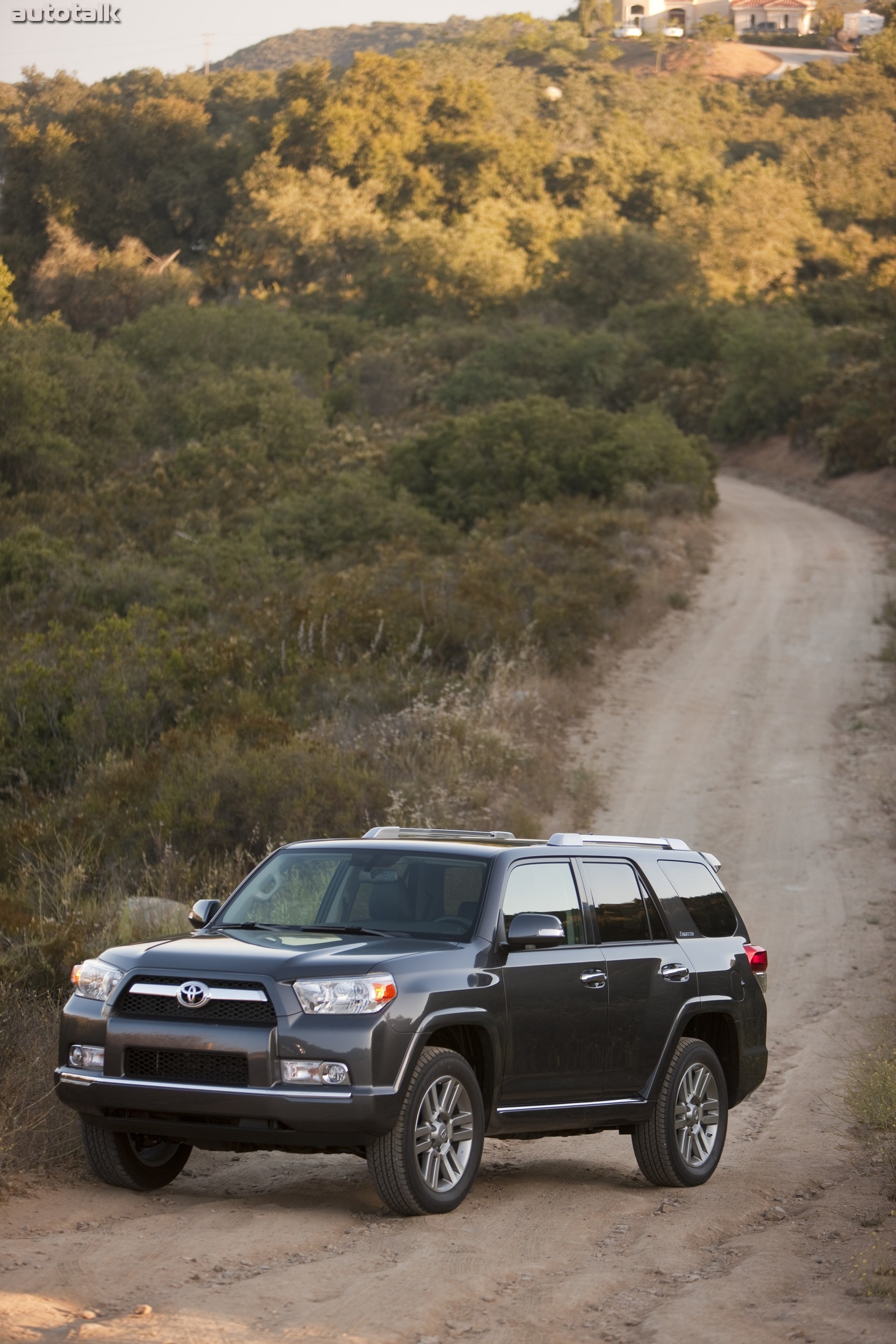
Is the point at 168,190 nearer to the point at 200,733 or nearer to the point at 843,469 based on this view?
the point at 843,469

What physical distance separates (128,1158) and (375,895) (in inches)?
66.2

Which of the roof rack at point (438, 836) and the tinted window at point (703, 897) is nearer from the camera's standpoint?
the roof rack at point (438, 836)

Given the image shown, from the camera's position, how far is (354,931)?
7109 millimetres

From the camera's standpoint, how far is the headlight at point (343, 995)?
6398 mm

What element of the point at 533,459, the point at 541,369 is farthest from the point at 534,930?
the point at 541,369

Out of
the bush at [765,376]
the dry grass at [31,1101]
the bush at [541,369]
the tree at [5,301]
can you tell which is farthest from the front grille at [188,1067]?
the bush at [765,376]

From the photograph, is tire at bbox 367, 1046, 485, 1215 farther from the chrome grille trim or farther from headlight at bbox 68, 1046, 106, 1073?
headlight at bbox 68, 1046, 106, 1073

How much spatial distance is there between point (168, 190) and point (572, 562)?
58.8 meters

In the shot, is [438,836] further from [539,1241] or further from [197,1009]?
[539,1241]

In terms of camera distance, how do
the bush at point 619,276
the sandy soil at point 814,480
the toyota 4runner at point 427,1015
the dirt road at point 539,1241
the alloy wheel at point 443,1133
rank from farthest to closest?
1. the bush at point 619,276
2. the sandy soil at point 814,480
3. the alloy wheel at point 443,1133
4. the toyota 4runner at point 427,1015
5. the dirt road at point 539,1241

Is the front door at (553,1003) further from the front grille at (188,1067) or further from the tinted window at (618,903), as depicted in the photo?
the front grille at (188,1067)

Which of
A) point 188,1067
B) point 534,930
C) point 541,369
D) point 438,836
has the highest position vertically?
point 541,369

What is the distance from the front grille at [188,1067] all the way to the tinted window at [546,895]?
1535 millimetres

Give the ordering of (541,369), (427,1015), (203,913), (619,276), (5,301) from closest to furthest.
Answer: (427,1015) → (203,913) → (5,301) → (541,369) → (619,276)
